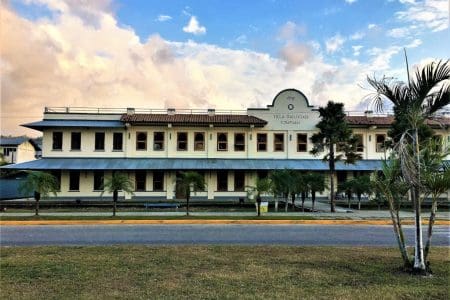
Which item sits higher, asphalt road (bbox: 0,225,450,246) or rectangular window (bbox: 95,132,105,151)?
rectangular window (bbox: 95,132,105,151)

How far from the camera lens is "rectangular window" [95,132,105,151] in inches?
1312

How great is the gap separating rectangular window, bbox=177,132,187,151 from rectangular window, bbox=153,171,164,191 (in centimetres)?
293

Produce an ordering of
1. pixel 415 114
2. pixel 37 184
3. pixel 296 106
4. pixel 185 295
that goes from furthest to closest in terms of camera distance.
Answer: pixel 296 106 < pixel 37 184 < pixel 415 114 < pixel 185 295

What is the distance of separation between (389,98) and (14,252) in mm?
9544

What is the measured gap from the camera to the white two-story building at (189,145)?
3238cm

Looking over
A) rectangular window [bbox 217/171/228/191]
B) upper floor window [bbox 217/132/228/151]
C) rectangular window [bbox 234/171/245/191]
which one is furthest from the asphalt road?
upper floor window [bbox 217/132/228/151]

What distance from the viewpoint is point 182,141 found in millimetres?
33844

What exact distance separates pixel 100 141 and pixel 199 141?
8.86 metres

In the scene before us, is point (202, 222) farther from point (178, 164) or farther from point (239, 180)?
point (239, 180)

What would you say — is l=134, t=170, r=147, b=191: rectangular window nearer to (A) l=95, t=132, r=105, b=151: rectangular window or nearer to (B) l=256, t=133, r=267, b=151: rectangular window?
(A) l=95, t=132, r=105, b=151: rectangular window

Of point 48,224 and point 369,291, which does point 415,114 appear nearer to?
point 369,291

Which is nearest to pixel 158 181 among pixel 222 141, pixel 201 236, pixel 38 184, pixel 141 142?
pixel 141 142

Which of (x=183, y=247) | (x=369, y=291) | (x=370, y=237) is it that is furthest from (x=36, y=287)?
(x=370, y=237)

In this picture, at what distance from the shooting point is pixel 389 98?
8125 millimetres
